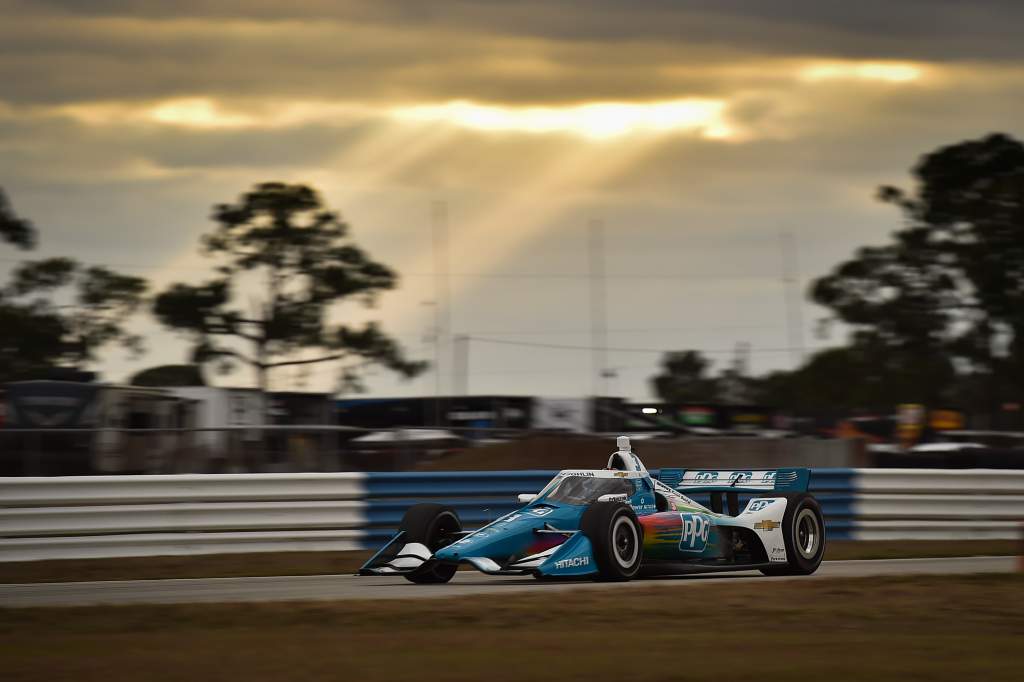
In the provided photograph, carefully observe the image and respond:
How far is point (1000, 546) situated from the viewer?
1897 centimetres

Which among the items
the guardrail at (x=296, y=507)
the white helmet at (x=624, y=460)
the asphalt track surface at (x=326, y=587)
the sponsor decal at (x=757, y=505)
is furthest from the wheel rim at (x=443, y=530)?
the sponsor decal at (x=757, y=505)

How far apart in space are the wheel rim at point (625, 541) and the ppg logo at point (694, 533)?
78cm

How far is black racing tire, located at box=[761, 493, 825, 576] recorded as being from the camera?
14.9 metres

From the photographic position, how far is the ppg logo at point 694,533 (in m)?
14.2

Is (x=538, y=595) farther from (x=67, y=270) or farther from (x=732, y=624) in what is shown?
(x=67, y=270)

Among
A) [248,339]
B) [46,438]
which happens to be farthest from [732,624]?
[248,339]

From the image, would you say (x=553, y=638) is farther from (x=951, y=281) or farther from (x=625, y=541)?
(x=951, y=281)

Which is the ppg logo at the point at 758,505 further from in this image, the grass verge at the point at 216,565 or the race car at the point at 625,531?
the grass verge at the point at 216,565

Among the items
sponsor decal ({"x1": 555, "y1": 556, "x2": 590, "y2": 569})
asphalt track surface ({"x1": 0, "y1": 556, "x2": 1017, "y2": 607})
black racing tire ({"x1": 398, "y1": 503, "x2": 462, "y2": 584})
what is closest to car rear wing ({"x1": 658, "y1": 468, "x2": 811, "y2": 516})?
asphalt track surface ({"x1": 0, "y1": 556, "x2": 1017, "y2": 607})

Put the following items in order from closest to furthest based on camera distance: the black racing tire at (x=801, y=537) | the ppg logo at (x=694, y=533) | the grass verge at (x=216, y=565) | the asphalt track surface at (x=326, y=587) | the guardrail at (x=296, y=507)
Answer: the asphalt track surface at (x=326, y=587)
the ppg logo at (x=694, y=533)
the black racing tire at (x=801, y=537)
the grass verge at (x=216, y=565)
the guardrail at (x=296, y=507)

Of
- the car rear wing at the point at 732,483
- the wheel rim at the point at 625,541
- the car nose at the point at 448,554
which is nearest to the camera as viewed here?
the car nose at the point at 448,554

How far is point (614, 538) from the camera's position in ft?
43.5

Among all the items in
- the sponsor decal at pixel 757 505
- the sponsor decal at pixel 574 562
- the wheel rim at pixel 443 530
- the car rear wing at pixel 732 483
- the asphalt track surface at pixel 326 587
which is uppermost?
the car rear wing at pixel 732 483

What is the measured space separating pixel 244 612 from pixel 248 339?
31705 mm
